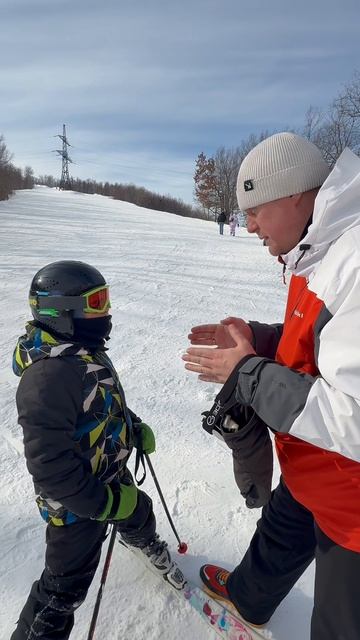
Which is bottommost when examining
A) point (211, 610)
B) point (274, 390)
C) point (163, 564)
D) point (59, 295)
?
point (211, 610)

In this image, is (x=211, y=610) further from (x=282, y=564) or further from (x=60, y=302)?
(x=60, y=302)

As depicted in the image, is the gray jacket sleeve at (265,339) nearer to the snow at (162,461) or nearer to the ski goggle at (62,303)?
the ski goggle at (62,303)

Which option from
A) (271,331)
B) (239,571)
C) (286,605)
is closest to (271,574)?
(239,571)

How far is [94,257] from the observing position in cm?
1061

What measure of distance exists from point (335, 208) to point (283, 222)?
0.98 ft

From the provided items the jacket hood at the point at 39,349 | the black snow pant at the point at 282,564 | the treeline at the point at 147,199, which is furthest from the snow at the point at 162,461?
the treeline at the point at 147,199

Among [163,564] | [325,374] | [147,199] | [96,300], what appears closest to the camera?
[325,374]

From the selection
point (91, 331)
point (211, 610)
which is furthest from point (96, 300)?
point (211, 610)

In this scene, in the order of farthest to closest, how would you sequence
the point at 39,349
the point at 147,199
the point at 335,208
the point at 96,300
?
the point at 147,199 → the point at 96,300 → the point at 39,349 → the point at 335,208

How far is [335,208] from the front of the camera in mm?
1174

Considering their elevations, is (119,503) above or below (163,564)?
above

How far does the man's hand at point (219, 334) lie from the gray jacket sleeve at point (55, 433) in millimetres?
600

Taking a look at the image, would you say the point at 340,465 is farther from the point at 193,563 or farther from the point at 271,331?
the point at 193,563

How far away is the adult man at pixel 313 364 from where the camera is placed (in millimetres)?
1050
